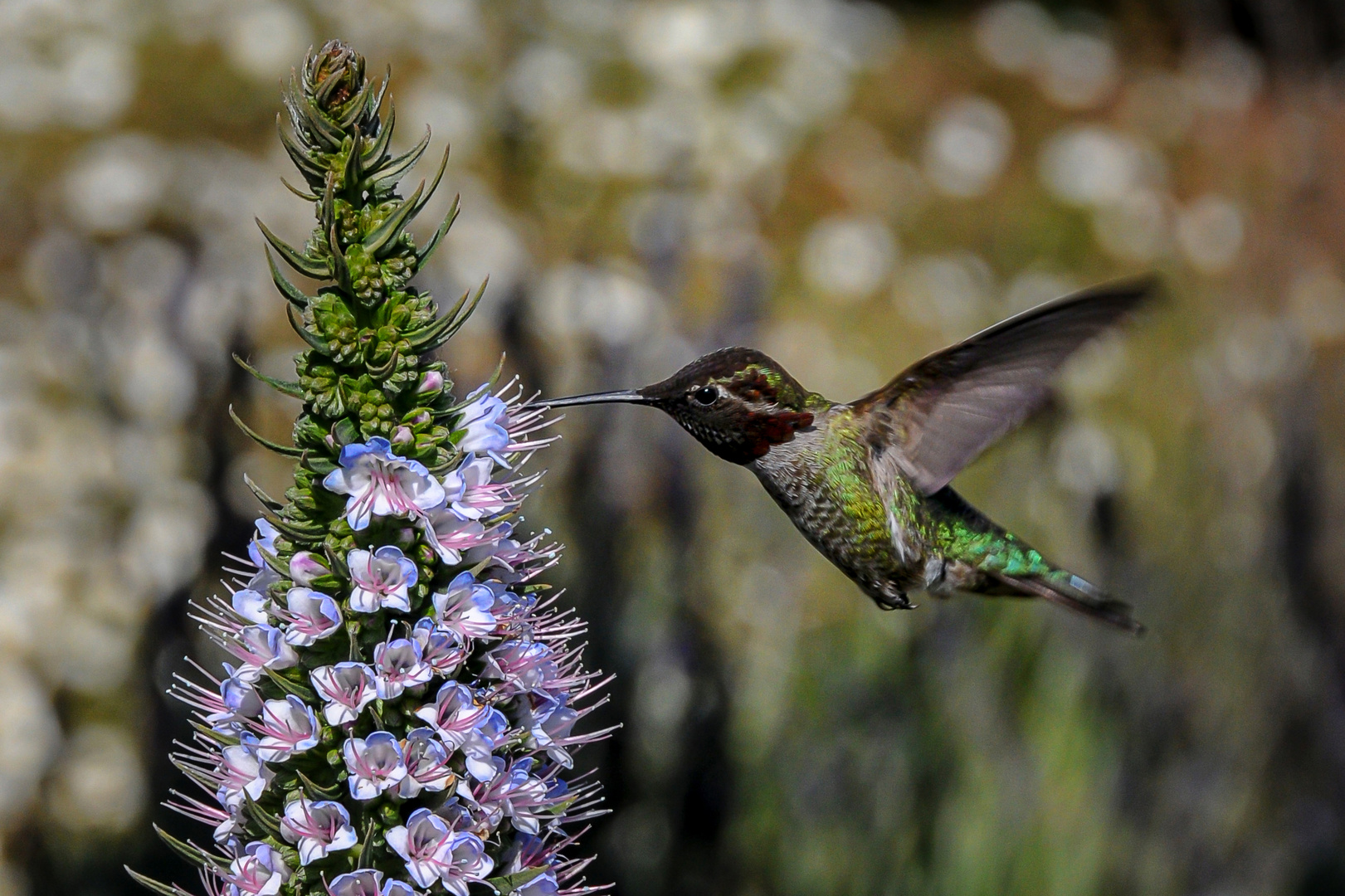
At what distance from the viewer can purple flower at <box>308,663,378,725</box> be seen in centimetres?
161

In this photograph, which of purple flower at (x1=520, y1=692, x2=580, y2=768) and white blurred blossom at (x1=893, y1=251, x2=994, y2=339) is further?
white blurred blossom at (x1=893, y1=251, x2=994, y2=339)

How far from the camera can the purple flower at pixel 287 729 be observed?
1.63 metres

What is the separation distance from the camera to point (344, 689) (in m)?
1.63

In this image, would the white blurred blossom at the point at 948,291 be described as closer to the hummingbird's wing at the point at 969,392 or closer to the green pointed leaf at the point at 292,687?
the hummingbird's wing at the point at 969,392

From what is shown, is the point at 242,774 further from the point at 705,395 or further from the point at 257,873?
the point at 705,395

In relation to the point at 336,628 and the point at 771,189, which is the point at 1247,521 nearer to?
the point at 771,189

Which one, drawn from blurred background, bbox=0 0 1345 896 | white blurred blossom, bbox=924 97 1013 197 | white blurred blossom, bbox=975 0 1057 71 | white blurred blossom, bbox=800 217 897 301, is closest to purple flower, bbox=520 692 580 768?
blurred background, bbox=0 0 1345 896

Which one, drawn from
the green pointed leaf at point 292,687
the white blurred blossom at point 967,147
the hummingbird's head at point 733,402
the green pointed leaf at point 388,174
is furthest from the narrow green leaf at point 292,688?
the white blurred blossom at point 967,147

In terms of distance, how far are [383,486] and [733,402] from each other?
939 mm

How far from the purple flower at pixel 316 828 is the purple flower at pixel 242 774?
6 cm

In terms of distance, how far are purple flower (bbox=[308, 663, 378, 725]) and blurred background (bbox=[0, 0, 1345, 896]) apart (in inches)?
60.6

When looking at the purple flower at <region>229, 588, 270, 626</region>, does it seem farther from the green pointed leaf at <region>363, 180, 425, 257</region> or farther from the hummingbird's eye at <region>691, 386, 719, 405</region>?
the hummingbird's eye at <region>691, 386, 719, 405</region>

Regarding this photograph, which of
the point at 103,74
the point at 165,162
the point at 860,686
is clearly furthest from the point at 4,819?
the point at 103,74

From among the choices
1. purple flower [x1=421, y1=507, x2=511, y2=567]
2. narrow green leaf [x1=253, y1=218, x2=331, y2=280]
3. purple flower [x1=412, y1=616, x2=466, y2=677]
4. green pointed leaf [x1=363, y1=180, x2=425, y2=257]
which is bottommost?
purple flower [x1=412, y1=616, x2=466, y2=677]
